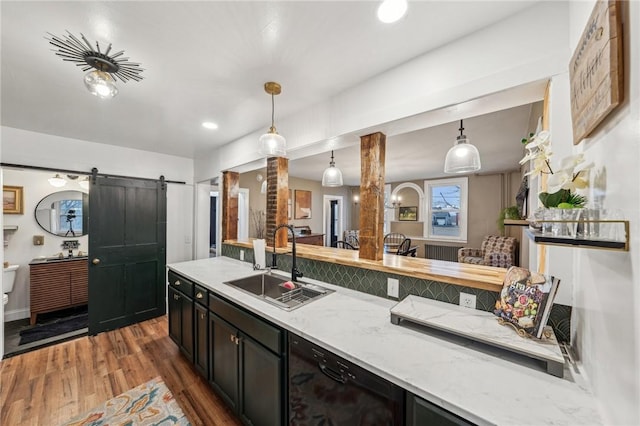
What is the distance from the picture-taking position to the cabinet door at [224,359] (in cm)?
170

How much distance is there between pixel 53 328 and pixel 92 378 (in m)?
1.61

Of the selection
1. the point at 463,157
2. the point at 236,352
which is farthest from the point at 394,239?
the point at 236,352

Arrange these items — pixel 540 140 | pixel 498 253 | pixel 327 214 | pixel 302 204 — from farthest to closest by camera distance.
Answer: pixel 327 214 → pixel 302 204 → pixel 498 253 → pixel 540 140

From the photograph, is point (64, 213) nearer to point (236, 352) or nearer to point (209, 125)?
point (209, 125)

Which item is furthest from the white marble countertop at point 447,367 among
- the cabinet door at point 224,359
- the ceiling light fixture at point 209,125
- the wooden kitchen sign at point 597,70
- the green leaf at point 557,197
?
the ceiling light fixture at point 209,125

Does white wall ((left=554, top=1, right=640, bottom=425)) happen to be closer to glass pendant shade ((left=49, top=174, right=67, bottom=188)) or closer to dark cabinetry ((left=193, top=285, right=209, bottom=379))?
dark cabinetry ((left=193, top=285, right=209, bottom=379))

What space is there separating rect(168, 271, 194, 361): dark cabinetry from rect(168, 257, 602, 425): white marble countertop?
3.59 feet

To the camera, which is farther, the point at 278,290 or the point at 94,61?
the point at 278,290

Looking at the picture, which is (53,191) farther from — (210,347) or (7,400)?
(210,347)

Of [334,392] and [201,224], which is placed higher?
[201,224]

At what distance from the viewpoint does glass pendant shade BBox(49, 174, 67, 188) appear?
3625 millimetres

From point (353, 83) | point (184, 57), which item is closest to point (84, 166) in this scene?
point (184, 57)

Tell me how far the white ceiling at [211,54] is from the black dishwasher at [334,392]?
1692 millimetres

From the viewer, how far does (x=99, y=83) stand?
4.75 ft
